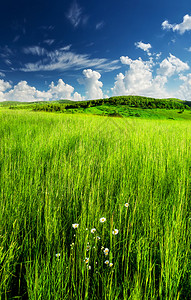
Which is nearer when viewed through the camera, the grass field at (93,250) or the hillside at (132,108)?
the grass field at (93,250)

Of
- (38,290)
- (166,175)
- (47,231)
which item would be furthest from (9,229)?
(166,175)

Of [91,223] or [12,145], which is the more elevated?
[12,145]

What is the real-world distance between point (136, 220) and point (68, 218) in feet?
1.77

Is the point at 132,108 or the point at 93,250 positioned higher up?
the point at 132,108

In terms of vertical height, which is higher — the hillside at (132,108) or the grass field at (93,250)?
the hillside at (132,108)

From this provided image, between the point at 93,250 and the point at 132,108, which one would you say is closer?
the point at 93,250

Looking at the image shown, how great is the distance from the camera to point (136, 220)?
1.24m

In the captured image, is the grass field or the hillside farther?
the hillside

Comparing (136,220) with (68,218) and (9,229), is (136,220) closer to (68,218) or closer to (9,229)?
(68,218)

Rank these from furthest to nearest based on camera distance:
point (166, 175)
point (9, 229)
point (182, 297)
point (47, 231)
A: point (166, 175) < point (9, 229) < point (47, 231) < point (182, 297)

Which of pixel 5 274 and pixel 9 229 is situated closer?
pixel 5 274

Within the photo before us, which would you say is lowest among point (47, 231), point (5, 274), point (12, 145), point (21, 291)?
point (21, 291)

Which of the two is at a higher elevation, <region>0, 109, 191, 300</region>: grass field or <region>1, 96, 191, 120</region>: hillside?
<region>1, 96, 191, 120</region>: hillside

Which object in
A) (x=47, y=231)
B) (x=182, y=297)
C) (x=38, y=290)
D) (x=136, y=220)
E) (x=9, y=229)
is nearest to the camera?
(x=38, y=290)
